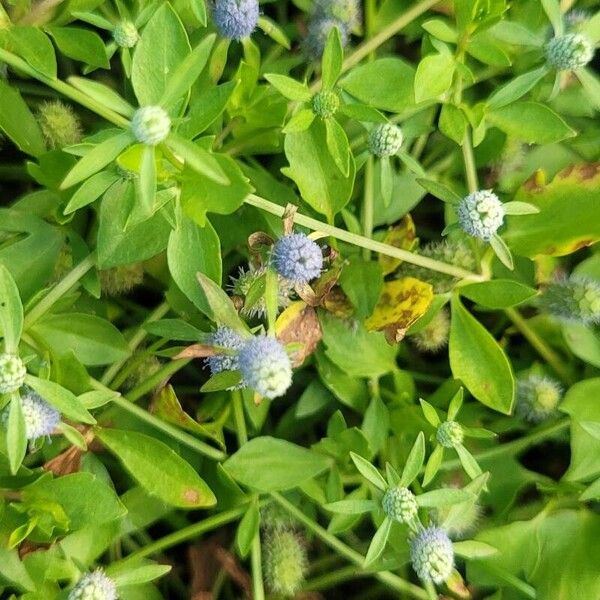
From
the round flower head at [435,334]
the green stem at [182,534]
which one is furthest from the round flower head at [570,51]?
the green stem at [182,534]

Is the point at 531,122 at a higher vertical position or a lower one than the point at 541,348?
higher

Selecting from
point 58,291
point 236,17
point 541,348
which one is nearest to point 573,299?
point 541,348

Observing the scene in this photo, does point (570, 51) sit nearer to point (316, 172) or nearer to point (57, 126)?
point (316, 172)

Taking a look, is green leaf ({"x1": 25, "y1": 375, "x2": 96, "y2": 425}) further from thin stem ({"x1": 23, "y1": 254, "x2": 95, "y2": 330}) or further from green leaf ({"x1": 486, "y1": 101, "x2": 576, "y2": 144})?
green leaf ({"x1": 486, "y1": 101, "x2": 576, "y2": 144})

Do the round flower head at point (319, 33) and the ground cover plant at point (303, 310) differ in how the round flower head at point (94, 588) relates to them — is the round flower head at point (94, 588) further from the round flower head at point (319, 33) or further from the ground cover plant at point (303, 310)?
the round flower head at point (319, 33)

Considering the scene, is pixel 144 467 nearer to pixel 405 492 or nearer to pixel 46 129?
pixel 405 492
